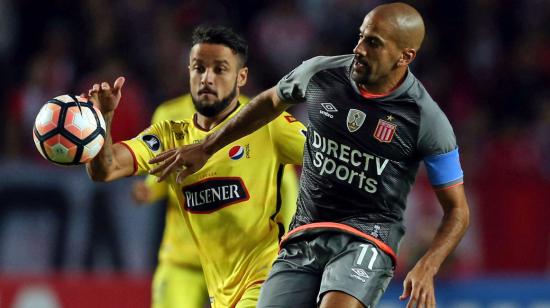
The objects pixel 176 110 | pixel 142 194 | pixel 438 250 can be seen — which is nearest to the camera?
pixel 438 250

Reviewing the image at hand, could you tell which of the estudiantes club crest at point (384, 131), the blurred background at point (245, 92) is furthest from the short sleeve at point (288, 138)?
the blurred background at point (245, 92)

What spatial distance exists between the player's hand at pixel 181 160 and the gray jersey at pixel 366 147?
1.87ft

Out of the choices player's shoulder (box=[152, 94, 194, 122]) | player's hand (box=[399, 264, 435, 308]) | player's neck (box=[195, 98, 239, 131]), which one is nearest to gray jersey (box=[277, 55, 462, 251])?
player's hand (box=[399, 264, 435, 308])

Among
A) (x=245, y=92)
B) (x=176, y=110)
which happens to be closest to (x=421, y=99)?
(x=176, y=110)

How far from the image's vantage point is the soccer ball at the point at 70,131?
6.26m

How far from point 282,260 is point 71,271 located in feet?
16.8

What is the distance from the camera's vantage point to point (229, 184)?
6832 millimetres

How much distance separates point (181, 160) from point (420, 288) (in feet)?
4.76

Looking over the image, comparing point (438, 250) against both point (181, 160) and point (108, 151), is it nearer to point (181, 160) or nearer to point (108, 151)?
point (181, 160)

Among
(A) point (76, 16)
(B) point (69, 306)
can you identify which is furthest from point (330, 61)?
(A) point (76, 16)

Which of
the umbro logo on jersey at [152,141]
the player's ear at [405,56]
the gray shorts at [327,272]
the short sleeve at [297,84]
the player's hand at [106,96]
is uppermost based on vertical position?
the player's ear at [405,56]

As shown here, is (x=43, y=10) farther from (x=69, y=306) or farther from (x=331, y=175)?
(x=331, y=175)

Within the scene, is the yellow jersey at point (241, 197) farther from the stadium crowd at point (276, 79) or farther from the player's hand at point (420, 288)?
the stadium crowd at point (276, 79)

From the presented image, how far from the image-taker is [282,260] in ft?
20.1
